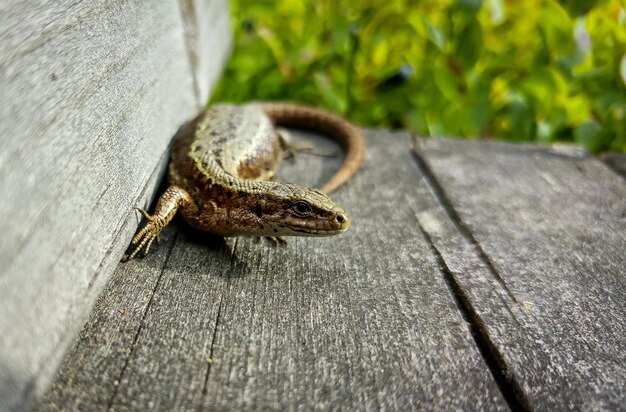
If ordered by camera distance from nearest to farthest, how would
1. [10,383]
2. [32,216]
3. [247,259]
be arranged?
[10,383] → [32,216] → [247,259]

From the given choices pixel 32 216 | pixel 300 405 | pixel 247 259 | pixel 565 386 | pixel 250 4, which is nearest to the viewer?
pixel 32 216

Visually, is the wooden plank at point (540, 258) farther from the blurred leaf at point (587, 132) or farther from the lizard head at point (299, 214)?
the lizard head at point (299, 214)

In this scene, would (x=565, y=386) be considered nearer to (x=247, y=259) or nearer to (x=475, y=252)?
(x=475, y=252)

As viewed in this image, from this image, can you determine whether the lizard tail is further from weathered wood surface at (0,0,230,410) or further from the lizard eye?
weathered wood surface at (0,0,230,410)

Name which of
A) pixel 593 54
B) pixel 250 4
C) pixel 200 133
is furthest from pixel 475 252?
pixel 250 4

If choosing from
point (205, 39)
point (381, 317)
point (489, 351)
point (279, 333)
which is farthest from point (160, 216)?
point (205, 39)

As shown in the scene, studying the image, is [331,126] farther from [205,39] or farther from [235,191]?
[235,191]

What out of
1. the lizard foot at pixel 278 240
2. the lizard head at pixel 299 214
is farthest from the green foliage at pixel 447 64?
the lizard foot at pixel 278 240
